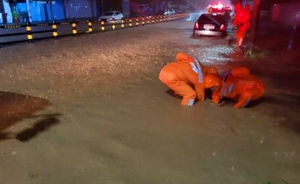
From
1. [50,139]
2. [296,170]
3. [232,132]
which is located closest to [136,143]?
[50,139]

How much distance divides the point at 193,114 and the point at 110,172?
2060 mm

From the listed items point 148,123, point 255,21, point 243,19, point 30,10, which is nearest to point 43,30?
point 243,19

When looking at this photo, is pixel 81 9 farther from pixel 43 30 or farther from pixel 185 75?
pixel 185 75

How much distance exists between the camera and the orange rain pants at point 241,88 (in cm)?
458

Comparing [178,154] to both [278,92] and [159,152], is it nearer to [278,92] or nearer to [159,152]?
[159,152]

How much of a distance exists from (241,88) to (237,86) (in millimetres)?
76

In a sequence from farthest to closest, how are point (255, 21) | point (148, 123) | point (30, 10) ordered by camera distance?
point (30, 10) < point (255, 21) < point (148, 123)

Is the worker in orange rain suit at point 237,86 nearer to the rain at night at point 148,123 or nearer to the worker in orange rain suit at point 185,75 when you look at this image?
the rain at night at point 148,123

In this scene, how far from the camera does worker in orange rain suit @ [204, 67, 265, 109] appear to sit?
4473 mm

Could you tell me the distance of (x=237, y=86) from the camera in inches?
183

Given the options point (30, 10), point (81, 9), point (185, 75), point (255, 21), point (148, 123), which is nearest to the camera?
point (148, 123)

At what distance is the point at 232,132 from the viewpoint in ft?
12.9

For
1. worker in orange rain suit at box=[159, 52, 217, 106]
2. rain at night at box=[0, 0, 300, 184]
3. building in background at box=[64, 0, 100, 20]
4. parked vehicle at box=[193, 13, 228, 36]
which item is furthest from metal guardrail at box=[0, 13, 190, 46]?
building in background at box=[64, 0, 100, 20]

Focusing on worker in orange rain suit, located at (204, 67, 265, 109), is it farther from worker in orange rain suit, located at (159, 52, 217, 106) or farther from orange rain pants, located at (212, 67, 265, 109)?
worker in orange rain suit, located at (159, 52, 217, 106)
